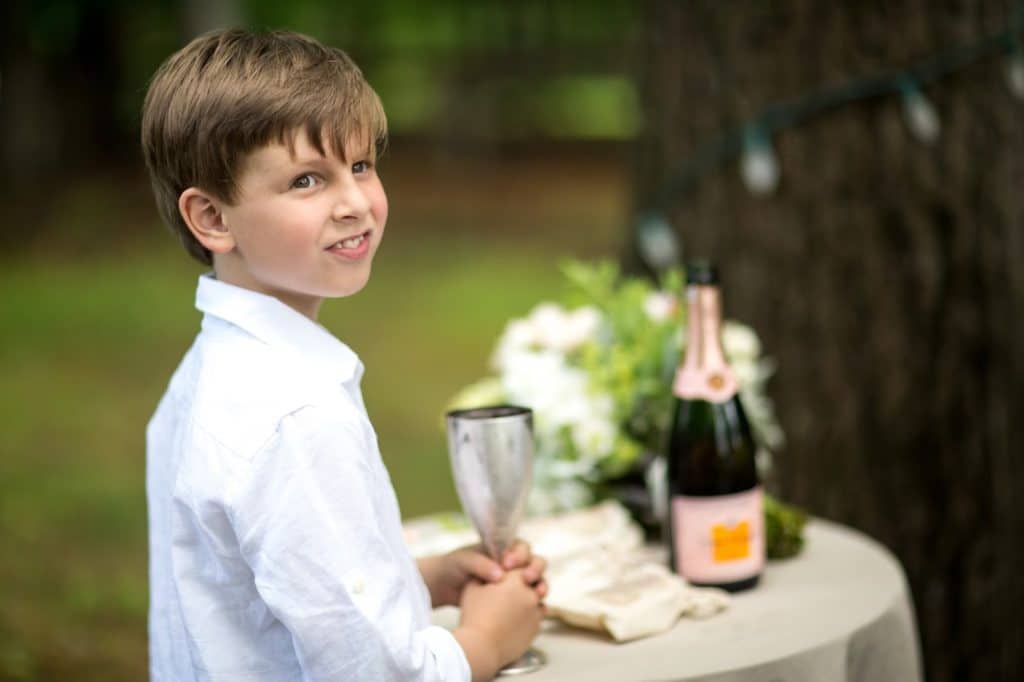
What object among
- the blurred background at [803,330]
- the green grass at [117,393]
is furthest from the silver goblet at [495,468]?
the green grass at [117,393]

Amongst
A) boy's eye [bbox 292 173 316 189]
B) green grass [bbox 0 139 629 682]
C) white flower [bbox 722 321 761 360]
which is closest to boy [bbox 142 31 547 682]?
boy's eye [bbox 292 173 316 189]

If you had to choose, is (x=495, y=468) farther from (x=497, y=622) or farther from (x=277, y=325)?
(x=277, y=325)

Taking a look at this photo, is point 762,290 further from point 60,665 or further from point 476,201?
point 476,201

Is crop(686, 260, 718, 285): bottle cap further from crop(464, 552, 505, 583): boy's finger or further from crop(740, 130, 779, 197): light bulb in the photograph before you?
crop(740, 130, 779, 197): light bulb

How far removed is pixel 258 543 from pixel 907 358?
7.67ft

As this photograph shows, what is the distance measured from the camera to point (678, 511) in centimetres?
198

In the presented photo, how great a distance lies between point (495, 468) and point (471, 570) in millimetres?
150

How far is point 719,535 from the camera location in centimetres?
196

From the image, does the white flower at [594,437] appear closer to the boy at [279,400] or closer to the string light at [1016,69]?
the boy at [279,400]

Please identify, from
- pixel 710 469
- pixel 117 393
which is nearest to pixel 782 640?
pixel 710 469

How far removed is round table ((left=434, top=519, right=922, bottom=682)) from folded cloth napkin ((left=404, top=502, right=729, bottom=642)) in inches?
1.0

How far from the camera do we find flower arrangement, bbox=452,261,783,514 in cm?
227

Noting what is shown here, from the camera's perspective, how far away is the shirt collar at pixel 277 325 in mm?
1527

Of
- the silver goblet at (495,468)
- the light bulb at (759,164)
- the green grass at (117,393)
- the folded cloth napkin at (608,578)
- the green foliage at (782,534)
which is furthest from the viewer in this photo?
the green grass at (117,393)
